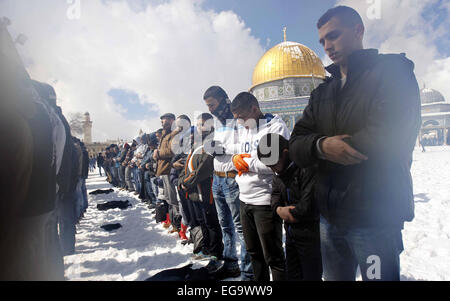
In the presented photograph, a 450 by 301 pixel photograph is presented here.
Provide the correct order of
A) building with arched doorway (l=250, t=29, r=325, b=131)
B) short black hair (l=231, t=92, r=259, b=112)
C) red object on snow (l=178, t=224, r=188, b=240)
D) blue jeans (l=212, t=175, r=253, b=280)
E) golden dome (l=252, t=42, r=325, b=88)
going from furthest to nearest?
golden dome (l=252, t=42, r=325, b=88)
building with arched doorway (l=250, t=29, r=325, b=131)
red object on snow (l=178, t=224, r=188, b=240)
blue jeans (l=212, t=175, r=253, b=280)
short black hair (l=231, t=92, r=259, b=112)

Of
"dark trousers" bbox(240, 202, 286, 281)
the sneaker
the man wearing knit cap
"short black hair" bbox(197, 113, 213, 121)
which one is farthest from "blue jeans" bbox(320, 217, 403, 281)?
the man wearing knit cap

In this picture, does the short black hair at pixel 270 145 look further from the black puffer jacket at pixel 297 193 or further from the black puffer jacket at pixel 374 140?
the black puffer jacket at pixel 374 140

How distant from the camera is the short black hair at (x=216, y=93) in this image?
2727 mm

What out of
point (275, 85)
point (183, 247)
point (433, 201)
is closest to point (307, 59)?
point (275, 85)

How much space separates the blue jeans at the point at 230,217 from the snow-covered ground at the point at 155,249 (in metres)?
0.57

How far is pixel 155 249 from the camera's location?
3596mm

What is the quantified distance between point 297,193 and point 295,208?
125mm

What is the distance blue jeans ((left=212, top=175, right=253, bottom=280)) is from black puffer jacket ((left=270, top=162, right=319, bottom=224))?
698 mm

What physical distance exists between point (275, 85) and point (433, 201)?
2686cm

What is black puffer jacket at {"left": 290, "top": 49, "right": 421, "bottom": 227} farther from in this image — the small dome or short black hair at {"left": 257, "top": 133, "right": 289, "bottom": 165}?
the small dome

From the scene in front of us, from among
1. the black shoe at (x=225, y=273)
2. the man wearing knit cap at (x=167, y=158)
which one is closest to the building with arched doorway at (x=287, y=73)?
the man wearing knit cap at (x=167, y=158)

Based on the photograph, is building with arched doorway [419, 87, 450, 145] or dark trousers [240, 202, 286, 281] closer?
dark trousers [240, 202, 286, 281]

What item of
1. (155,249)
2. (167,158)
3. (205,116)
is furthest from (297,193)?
(167,158)

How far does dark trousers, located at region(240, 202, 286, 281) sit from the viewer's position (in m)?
1.84
